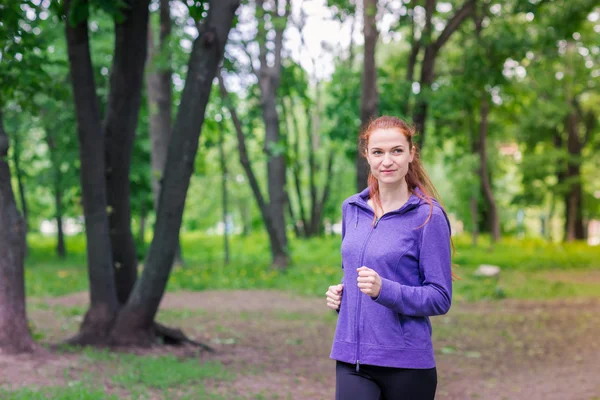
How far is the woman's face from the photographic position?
303 centimetres

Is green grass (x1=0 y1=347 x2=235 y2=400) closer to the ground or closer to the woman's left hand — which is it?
the ground

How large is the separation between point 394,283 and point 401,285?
0.12 ft

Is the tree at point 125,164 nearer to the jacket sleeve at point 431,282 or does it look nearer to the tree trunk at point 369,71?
the tree trunk at point 369,71

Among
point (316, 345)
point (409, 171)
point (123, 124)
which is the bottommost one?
point (316, 345)

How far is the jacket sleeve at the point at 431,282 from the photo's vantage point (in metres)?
2.86

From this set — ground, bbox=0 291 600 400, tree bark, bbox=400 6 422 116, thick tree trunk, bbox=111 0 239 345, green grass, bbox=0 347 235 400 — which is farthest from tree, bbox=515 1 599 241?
green grass, bbox=0 347 235 400

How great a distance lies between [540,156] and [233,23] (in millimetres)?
22963

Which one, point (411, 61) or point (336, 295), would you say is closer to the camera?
point (336, 295)

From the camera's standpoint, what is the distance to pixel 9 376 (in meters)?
6.39

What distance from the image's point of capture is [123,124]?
28.2 ft

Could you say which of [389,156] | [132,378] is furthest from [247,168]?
[389,156]

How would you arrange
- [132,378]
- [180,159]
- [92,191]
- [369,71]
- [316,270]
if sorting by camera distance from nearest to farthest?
[132,378] < [180,159] < [92,191] < [369,71] < [316,270]

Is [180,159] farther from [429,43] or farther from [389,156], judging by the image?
[429,43]

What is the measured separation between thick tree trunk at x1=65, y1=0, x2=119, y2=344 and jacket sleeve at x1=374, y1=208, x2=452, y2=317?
5768 millimetres
